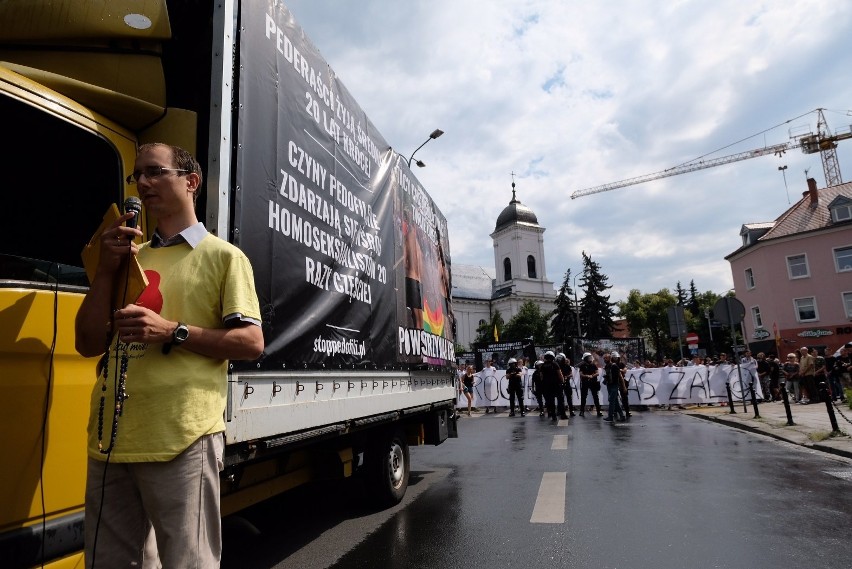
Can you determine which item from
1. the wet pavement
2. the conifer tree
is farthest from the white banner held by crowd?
the conifer tree

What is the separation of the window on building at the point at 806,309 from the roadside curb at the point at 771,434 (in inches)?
1049

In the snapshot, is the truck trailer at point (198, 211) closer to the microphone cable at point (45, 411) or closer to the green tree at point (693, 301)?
the microphone cable at point (45, 411)

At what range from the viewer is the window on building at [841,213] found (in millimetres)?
33688

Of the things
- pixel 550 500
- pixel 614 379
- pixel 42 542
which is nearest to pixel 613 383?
pixel 614 379

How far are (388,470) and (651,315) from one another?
217 ft

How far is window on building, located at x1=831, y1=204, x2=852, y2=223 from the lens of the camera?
111 ft

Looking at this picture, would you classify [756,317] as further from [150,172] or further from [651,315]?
[150,172]

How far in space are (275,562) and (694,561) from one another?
2806mm

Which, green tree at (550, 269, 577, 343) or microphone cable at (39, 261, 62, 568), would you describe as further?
green tree at (550, 269, 577, 343)

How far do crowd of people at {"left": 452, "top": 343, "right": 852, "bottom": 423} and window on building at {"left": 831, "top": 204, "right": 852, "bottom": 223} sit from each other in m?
22.4

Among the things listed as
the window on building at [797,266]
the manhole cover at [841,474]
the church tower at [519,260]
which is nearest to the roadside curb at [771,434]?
the manhole cover at [841,474]

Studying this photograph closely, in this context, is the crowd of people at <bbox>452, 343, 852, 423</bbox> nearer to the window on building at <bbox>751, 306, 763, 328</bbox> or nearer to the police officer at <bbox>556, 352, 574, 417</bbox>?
the police officer at <bbox>556, 352, 574, 417</bbox>

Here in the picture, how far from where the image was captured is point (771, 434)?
938 centimetres

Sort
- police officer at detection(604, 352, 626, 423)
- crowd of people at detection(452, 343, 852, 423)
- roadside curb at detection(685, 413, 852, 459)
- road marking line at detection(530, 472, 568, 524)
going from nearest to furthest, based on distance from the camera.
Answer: road marking line at detection(530, 472, 568, 524), roadside curb at detection(685, 413, 852, 459), police officer at detection(604, 352, 626, 423), crowd of people at detection(452, 343, 852, 423)
